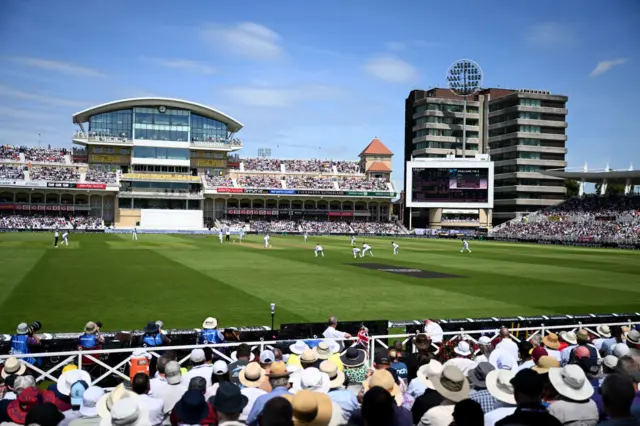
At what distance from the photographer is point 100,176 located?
89.6 meters

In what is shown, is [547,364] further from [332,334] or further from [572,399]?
[332,334]

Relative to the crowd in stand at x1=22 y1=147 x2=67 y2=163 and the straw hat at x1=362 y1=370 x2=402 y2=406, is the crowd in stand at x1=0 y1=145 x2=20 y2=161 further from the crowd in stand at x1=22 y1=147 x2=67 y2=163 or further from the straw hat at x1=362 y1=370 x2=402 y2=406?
the straw hat at x1=362 y1=370 x2=402 y2=406

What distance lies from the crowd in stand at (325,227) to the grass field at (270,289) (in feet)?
173

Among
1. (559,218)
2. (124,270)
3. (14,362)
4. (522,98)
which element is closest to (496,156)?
(522,98)

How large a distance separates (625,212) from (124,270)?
66.6m

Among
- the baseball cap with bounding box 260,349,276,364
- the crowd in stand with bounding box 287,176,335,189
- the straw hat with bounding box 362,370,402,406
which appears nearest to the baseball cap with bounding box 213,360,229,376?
the baseball cap with bounding box 260,349,276,364

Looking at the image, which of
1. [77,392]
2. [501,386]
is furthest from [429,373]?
[77,392]

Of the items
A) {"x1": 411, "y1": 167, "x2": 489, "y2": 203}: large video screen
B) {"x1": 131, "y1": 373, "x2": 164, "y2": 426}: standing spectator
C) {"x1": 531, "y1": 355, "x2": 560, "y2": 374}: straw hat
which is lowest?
{"x1": 131, "y1": 373, "x2": 164, "y2": 426}: standing spectator

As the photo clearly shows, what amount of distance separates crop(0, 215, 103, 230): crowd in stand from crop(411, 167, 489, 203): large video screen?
50.2 m

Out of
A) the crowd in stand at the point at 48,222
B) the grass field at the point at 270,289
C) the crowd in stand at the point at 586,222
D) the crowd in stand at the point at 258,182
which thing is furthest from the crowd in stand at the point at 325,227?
the grass field at the point at 270,289

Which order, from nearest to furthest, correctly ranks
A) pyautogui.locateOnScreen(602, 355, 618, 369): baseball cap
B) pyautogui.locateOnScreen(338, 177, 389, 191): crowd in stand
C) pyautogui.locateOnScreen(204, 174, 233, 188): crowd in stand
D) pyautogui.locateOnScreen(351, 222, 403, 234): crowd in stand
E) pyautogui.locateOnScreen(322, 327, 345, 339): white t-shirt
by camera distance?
pyautogui.locateOnScreen(602, 355, 618, 369): baseball cap → pyautogui.locateOnScreen(322, 327, 345, 339): white t-shirt → pyautogui.locateOnScreen(351, 222, 403, 234): crowd in stand → pyautogui.locateOnScreen(204, 174, 233, 188): crowd in stand → pyautogui.locateOnScreen(338, 177, 389, 191): crowd in stand

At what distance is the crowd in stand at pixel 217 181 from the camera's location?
94625mm

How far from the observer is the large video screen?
85375 millimetres

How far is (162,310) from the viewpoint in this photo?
18797 mm
